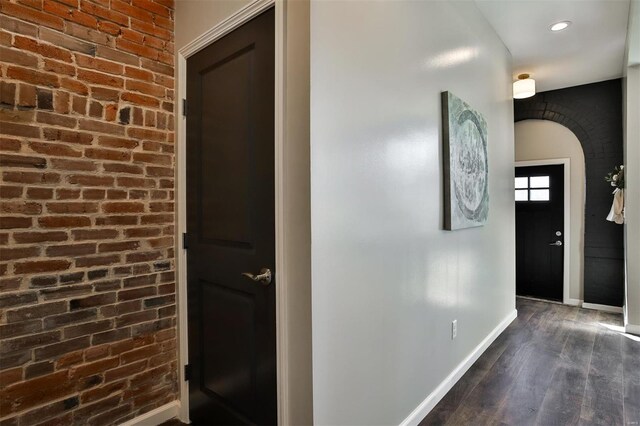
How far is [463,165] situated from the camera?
2451 mm

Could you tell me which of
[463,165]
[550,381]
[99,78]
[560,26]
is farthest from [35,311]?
[560,26]

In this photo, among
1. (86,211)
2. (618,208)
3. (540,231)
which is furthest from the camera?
(540,231)

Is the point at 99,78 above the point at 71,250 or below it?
above

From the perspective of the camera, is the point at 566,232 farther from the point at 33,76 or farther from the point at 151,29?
the point at 33,76

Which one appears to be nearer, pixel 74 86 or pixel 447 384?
pixel 74 86

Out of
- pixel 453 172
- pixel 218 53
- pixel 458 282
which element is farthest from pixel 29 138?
pixel 458 282

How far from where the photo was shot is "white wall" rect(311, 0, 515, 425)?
136 cm

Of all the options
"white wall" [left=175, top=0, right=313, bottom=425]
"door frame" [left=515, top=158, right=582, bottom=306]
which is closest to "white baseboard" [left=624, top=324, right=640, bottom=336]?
"door frame" [left=515, top=158, right=582, bottom=306]

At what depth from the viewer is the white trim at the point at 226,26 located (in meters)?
1.52

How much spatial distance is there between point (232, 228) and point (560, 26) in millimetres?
3344

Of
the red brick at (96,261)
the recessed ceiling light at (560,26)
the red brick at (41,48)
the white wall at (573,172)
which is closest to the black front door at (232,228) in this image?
the red brick at (96,261)

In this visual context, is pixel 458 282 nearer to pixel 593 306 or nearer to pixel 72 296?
pixel 72 296

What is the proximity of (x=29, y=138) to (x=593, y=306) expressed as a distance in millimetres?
5722

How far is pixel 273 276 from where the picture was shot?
→ 150cm
